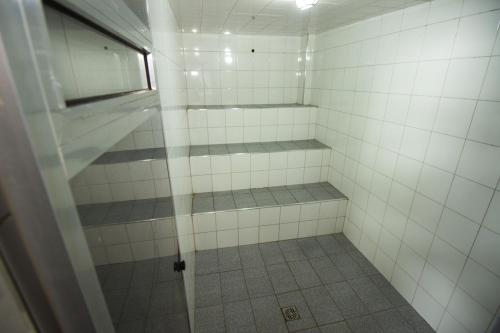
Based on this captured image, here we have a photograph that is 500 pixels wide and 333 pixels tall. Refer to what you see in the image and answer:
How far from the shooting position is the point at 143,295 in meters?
0.75

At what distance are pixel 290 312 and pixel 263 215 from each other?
41.5 inches

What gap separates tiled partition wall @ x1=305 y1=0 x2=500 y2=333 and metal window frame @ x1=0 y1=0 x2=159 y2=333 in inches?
80.3

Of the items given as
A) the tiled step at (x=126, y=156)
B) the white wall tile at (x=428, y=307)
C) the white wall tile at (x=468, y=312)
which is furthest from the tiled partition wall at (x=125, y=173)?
the white wall tile at (x=428, y=307)

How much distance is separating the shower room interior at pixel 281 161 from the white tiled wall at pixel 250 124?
3 cm

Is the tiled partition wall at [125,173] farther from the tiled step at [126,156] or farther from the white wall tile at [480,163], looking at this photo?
the white wall tile at [480,163]

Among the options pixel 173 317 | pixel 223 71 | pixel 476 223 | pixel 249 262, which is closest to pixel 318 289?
pixel 249 262

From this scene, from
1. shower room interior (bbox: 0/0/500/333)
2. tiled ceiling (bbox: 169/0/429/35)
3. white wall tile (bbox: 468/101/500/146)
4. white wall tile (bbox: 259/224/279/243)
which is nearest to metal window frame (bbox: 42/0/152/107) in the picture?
shower room interior (bbox: 0/0/500/333)

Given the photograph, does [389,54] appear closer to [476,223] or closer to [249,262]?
[476,223]

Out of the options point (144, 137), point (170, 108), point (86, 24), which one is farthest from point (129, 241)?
point (170, 108)

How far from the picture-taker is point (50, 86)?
273 millimetres

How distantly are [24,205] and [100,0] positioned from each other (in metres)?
0.47

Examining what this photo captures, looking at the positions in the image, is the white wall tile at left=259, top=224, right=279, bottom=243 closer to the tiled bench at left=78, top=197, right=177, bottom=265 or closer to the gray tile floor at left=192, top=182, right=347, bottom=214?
the gray tile floor at left=192, top=182, right=347, bottom=214

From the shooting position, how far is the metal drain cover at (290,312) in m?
1.94

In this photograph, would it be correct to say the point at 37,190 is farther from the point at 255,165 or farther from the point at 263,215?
the point at 255,165
